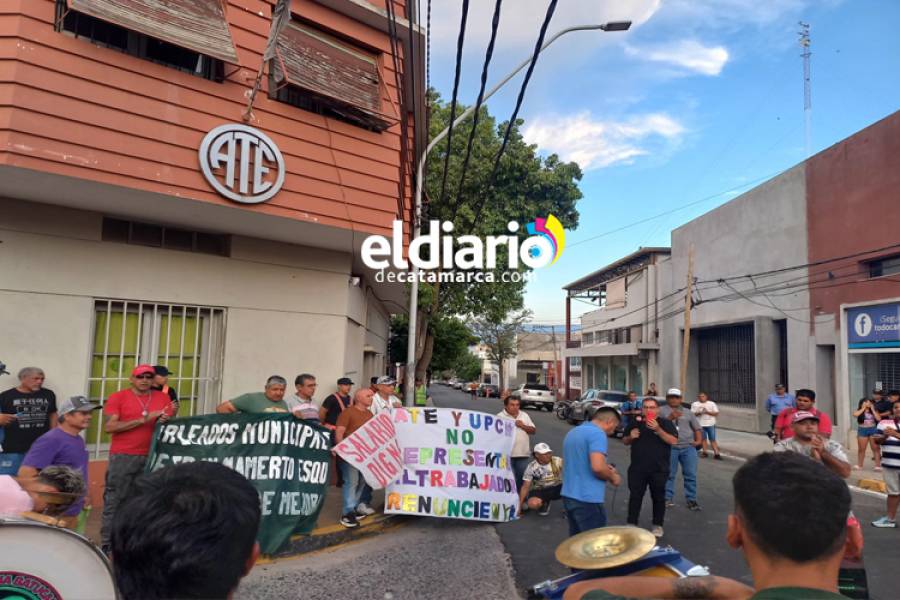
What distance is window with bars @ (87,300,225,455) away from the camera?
7371 millimetres

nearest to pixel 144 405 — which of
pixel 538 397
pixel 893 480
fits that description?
pixel 893 480

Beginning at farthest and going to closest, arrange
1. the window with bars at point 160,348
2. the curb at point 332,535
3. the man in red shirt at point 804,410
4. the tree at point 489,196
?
the tree at point 489,196 → the window with bars at point 160,348 → the man in red shirt at point 804,410 → the curb at point 332,535

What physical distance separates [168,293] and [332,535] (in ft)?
13.0

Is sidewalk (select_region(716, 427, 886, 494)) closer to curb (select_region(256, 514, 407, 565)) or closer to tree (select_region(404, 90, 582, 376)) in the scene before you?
curb (select_region(256, 514, 407, 565))

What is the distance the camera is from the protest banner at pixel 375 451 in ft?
21.0

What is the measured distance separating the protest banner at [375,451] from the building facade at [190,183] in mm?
2772

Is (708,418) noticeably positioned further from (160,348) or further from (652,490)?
(160,348)

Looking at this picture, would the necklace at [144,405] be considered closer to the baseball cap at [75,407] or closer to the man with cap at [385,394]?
the baseball cap at [75,407]

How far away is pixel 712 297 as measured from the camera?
23328 millimetres

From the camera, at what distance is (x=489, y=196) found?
18.0m

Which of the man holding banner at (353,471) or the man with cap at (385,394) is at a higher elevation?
the man with cap at (385,394)

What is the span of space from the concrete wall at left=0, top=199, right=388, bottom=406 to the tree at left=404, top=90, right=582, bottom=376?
7428 millimetres

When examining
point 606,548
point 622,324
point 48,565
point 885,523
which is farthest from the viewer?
point 622,324

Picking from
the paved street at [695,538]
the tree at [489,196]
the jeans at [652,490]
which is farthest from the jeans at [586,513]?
the tree at [489,196]
